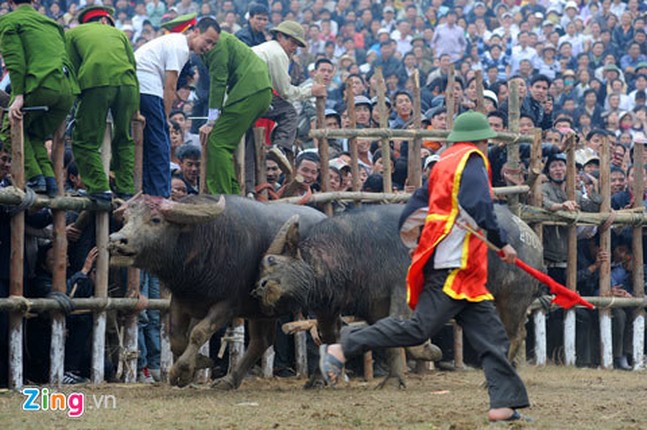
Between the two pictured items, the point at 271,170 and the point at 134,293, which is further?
the point at 271,170

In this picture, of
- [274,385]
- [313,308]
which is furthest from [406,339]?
[274,385]

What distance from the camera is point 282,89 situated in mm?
12703

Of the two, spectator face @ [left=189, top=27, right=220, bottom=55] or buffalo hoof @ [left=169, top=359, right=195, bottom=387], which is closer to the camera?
buffalo hoof @ [left=169, top=359, right=195, bottom=387]

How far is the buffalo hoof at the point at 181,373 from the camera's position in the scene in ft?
31.8

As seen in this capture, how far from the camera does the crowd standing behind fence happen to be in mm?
12922

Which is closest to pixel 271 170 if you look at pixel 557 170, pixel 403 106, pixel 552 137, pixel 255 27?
pixel 255 27

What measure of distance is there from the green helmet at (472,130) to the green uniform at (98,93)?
3672 mm

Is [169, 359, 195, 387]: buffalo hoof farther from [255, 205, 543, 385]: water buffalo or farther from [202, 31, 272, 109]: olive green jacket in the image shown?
[202, 31, 272, 109]: olive green jacket

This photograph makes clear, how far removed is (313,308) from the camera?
1031 centimetres

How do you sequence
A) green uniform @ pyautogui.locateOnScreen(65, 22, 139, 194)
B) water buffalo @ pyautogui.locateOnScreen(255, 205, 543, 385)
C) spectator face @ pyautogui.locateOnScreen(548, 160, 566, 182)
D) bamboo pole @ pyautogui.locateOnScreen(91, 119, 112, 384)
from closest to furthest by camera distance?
water buffalo @ pyautogui.locateOnScreen(255, 205, 543, 385), green uniform @ pyautogui.locateOnScreen(65, 22, 139, 194), bamboo pole @ pyautogui.locateOnScreen(91, 119, 112, 384), spectator face @ pyautogui.locateOnScreen(548, 160, 566, 182)

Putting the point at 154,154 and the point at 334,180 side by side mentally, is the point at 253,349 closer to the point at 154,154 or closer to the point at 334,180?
the point at 154,154

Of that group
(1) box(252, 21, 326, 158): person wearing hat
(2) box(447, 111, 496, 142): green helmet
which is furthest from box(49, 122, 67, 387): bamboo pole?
(2) box(447, 111, 496, 142): green helmet

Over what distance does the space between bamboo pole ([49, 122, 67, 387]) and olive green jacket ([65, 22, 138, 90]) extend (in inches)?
20.3

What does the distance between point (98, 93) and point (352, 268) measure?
270 centimetres
